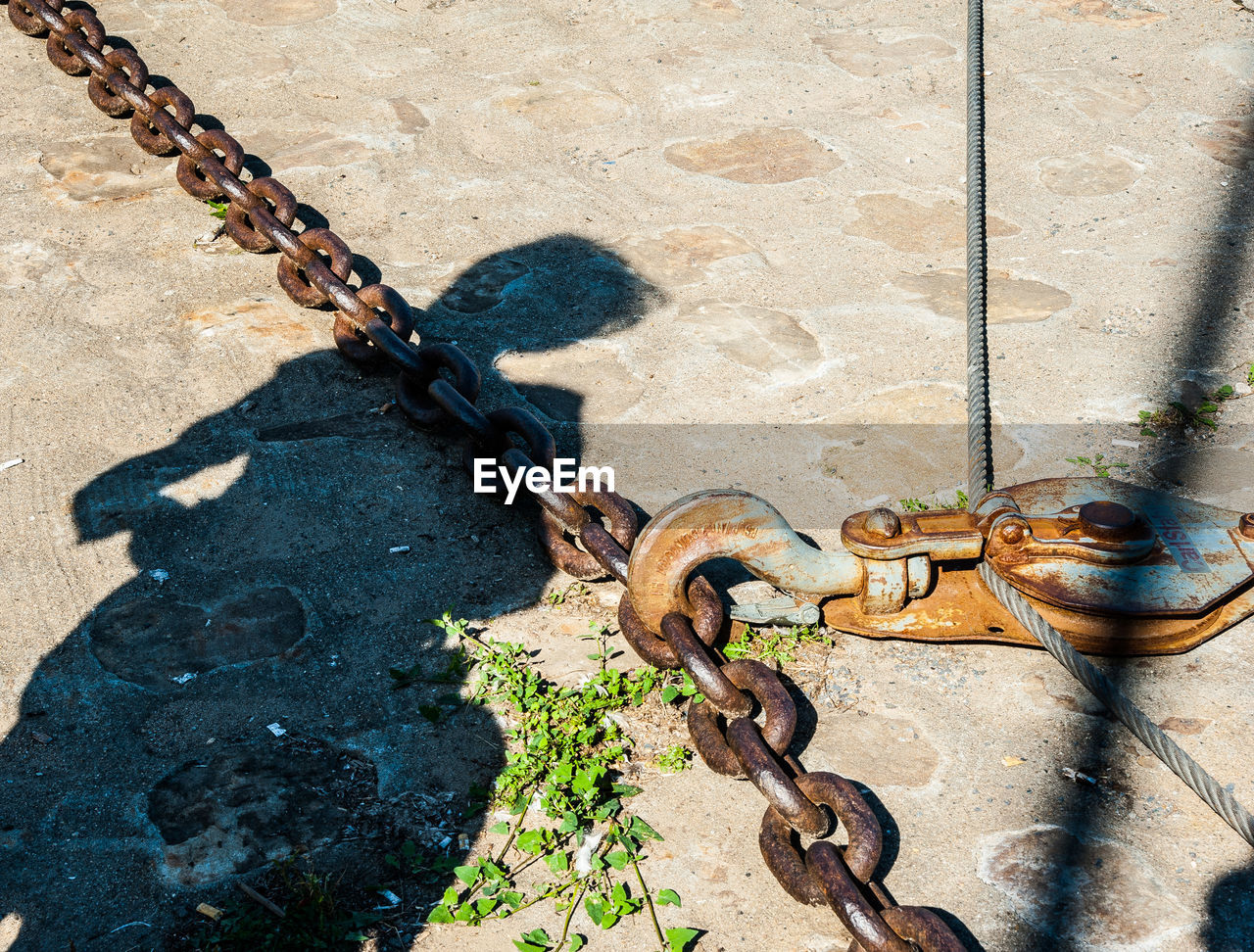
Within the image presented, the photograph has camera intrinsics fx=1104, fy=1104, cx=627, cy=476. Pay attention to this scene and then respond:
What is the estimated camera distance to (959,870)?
2.05 metres

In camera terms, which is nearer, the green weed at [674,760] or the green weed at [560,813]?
the green weed at [560,813]

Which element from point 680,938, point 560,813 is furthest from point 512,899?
point 680,938

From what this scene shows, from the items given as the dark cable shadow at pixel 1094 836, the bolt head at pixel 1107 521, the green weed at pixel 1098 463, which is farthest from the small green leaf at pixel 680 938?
the green weed at pixel 1098 463

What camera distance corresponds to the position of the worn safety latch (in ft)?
7.66

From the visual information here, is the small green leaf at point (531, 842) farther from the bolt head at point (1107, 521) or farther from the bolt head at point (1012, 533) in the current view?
the bolt head at point (1107, 521)

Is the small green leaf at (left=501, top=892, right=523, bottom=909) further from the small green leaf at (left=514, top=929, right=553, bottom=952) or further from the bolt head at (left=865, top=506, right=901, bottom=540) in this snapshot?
the bolt head at (left=865, top=506, right=901, bottom=540)

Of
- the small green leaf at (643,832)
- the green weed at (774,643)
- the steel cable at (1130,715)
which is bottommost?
the green weed at (774,643)

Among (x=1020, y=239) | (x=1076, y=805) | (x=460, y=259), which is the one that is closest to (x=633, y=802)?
(x=1076, y=805)

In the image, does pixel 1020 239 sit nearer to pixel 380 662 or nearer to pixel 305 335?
pixel 305 335

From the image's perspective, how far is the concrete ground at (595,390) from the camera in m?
2.12

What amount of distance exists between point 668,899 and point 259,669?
3.54 feet

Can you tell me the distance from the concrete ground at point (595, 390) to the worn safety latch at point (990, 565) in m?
0.10

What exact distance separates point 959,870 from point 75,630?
78.0 inches

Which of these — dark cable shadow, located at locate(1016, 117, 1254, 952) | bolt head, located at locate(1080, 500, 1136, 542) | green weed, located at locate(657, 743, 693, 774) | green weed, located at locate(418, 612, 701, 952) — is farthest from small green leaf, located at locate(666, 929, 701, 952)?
bolt head, located at locate(1080, 500, 1136, 542)
